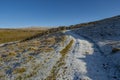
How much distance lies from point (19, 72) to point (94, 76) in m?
10.3

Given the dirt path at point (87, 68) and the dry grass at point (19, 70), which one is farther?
the dry grass at point (19, 70)

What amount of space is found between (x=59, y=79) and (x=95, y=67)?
6.57m

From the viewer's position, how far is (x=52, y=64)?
27.3 meters

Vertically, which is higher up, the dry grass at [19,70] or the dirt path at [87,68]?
the dirt path at [87,68]

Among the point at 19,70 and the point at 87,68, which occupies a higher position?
the point at 87,68

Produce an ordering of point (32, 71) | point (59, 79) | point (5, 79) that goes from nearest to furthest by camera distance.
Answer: point (59, 79) → point (5, 79) → point (32, 71)

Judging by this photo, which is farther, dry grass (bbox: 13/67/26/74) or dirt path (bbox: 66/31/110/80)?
dry grass (bbox: 13/67/26/74)

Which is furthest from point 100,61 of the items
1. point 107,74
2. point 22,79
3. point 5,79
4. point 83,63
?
point 5,79

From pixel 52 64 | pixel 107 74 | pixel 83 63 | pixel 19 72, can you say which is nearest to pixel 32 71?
pixel 19 72

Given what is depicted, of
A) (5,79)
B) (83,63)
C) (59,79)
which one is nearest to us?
(59,79)

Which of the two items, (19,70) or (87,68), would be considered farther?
(19,70)

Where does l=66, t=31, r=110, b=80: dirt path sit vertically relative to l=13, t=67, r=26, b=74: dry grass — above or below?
above

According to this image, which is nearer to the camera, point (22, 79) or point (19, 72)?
point (22, 79)

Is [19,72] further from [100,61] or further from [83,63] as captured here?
[100,61]
